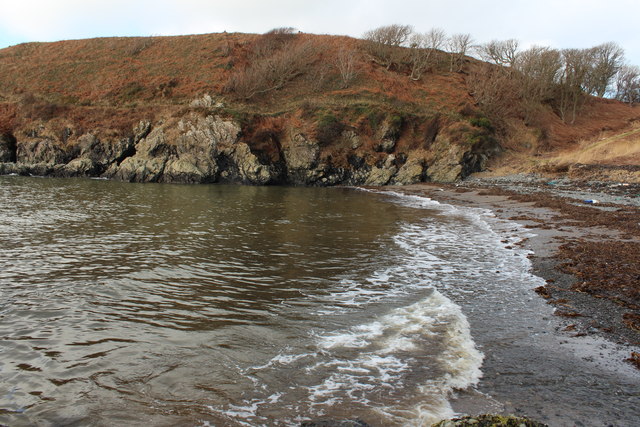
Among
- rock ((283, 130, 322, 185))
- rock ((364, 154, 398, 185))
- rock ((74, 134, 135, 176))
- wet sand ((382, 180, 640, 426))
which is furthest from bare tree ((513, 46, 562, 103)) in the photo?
rock ((74, 134, 135, 176))

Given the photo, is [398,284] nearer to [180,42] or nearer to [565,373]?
[565,373]

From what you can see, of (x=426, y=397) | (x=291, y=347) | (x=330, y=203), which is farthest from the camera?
(x=330, y=203)

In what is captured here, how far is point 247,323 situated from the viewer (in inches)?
249

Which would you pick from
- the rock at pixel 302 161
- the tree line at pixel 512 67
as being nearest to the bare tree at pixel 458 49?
the tree line at pixel 512 67

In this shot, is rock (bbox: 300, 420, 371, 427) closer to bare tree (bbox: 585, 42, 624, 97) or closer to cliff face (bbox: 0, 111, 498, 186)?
cliff face (bbox: 0, 111, 498, 186)

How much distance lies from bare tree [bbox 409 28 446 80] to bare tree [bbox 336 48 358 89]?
921 centimetres

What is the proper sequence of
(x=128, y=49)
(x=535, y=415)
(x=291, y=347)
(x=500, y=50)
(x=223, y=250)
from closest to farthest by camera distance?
(x=535, y=415), (x=291, y=347), (x=223, y=250), (x=128, y=49), (x=500, y=50)

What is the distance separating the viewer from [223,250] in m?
11.3

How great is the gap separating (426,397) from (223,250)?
26.5ft

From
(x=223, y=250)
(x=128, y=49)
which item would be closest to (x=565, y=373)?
(x=223, y=250)

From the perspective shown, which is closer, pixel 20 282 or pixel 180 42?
pixel 20 282

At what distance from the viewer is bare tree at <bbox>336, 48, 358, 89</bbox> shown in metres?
51.8

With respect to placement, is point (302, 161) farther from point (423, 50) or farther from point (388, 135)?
point (423, 50)

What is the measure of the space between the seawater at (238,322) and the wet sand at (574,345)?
36 centimetres
